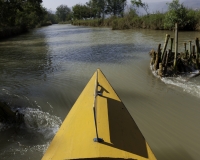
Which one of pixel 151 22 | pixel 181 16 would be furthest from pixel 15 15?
pixel 181 16

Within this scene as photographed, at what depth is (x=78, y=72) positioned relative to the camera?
10555 millimetres

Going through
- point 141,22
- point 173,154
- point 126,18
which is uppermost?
point 126,18

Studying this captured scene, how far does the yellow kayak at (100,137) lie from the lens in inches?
123

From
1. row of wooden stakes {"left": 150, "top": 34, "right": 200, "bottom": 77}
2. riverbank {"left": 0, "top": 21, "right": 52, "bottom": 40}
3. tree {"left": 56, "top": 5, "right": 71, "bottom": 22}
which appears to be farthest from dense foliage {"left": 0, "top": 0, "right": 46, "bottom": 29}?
tree {"left": 56, "top": 5, "right": 71, "bottom": 22}

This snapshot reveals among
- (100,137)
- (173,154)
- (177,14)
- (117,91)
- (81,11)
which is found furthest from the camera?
(81,11)

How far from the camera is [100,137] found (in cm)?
329

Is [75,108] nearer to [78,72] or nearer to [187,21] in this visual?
[78,72]

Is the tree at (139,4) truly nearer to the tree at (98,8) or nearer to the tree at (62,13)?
the tree at (98,8)

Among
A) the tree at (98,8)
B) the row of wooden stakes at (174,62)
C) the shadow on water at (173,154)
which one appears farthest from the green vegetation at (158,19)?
the shadow on water at (173,154)

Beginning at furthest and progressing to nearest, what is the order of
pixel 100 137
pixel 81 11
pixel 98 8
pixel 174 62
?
pixel 81 11 → pixel 98 8 → pixel 174 62 → pixel 100 137

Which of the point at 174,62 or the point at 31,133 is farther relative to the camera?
the point at 174,62

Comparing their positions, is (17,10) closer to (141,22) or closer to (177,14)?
(141,22)

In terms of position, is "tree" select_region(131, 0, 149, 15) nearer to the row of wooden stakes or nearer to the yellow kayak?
the row of wooden stakes

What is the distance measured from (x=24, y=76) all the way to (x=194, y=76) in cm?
763
